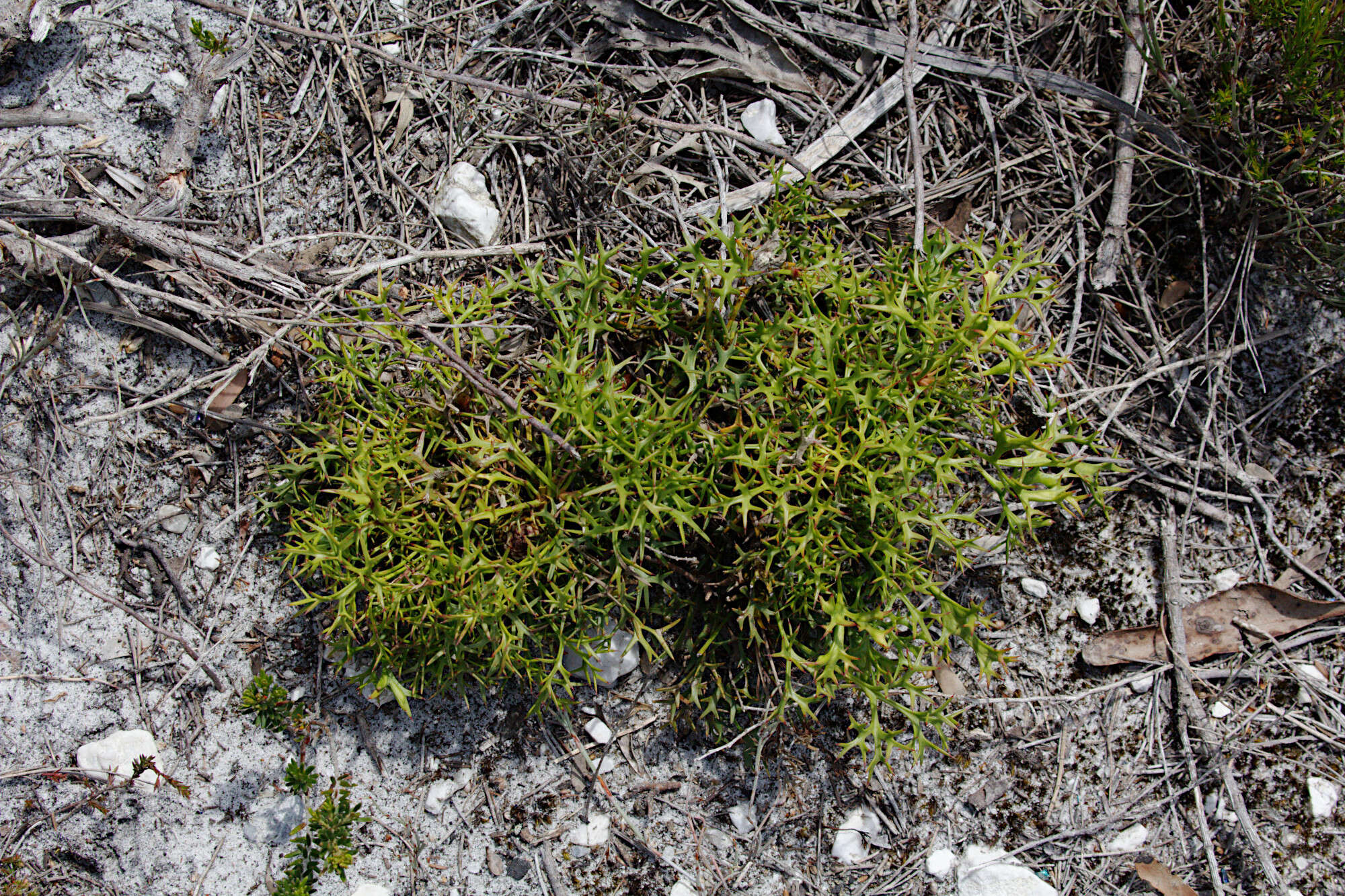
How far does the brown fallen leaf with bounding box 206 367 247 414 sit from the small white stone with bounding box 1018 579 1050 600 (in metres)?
2.79

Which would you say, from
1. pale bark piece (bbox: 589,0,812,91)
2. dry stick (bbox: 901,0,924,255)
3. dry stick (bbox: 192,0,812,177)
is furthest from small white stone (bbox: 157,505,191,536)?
dry stick (bbox: 901,0,924,255)

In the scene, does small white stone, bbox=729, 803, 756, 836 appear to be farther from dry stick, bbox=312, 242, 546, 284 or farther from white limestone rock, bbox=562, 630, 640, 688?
dry stick, bbox=312, 242, 546, 284

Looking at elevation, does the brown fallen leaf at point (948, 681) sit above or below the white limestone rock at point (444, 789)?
above

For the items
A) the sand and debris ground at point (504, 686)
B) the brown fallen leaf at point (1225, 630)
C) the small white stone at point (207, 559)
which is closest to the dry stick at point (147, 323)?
the sand and debris ground at point (504, 686)

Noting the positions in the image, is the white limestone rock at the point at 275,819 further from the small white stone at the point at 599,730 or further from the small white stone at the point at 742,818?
the small white stone at the point at 742,818

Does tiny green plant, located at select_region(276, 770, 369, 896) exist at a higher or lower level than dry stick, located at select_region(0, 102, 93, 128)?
lower

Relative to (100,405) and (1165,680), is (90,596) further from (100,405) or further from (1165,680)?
(1165,680)

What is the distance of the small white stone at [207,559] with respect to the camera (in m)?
2.79

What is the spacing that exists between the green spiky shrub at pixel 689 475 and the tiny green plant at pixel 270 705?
9.9 inches

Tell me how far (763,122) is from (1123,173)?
4.20 feet

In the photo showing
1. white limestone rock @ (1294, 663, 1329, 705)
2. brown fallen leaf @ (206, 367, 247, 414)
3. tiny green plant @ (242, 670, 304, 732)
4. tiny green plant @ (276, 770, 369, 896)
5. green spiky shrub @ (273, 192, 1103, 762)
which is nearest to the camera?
green spiky shrub @ (273, 192, 1103, 762)

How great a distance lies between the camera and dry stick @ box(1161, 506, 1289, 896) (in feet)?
9.04

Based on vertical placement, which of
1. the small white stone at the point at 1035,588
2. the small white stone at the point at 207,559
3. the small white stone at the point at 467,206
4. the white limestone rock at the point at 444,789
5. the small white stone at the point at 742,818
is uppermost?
the small white stone at the point at 467,206

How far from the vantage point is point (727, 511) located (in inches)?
95.3
